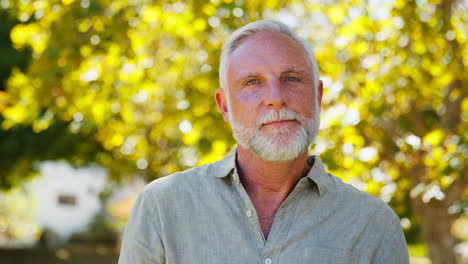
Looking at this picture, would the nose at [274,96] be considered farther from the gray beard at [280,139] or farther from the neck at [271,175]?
the neck at [271,175]

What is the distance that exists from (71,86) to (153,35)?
1510 mm

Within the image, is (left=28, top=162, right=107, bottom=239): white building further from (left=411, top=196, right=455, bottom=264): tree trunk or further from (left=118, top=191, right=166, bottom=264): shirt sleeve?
(left=118, top=191, right=166, bottom=264): shirt sleeve

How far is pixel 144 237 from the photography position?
1.96 meters

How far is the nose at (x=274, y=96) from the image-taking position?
2027 millimetres

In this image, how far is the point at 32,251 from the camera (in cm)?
1608

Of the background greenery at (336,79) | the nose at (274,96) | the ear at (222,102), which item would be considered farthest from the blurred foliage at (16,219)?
the nose at (274,96)

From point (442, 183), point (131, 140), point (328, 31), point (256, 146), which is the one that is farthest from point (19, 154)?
point (256, 146)

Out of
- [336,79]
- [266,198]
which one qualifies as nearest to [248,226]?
[266,198]

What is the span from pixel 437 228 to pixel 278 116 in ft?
10.4

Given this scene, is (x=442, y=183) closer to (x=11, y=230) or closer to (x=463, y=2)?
(x=463, y=2)

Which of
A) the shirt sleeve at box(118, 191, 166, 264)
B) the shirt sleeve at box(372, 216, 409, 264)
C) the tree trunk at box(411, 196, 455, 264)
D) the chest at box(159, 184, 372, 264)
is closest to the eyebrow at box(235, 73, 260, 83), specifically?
the chest at box(159, 184, 372, 264)

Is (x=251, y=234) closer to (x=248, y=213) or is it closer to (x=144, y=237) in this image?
(x=248, y=213)

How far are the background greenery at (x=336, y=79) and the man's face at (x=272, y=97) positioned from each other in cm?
145

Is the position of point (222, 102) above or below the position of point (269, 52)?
below
